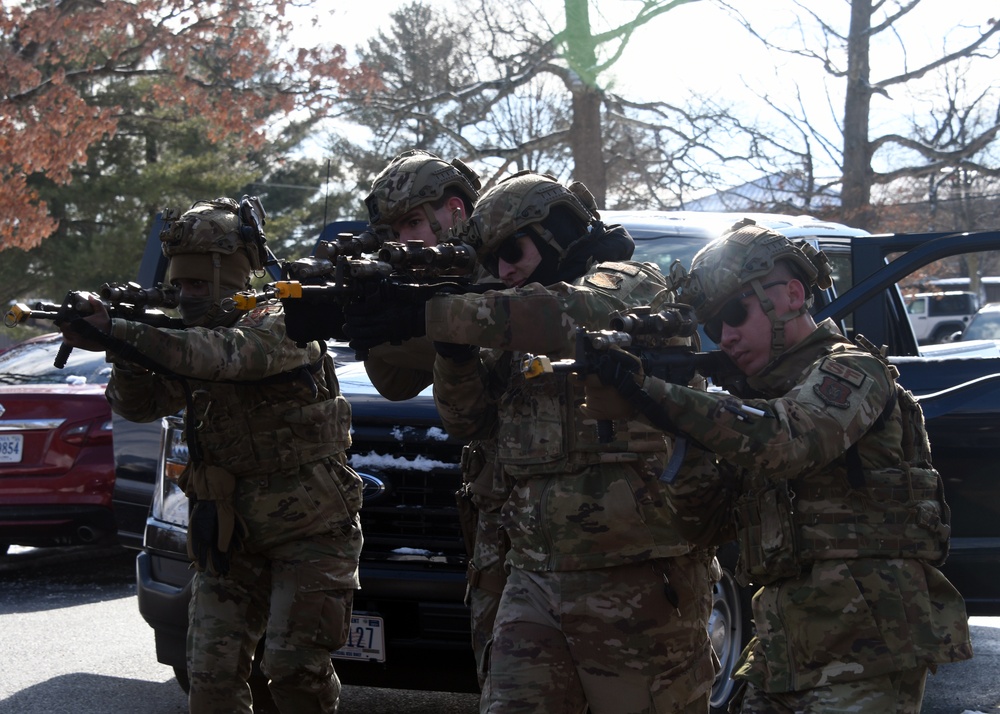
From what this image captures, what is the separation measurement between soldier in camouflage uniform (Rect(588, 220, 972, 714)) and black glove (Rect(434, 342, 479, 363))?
26.0 inches

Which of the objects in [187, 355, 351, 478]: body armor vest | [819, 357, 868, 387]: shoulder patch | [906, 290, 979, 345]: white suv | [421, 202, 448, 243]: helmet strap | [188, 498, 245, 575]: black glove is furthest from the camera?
[906, 290, 979, 345]: white suv

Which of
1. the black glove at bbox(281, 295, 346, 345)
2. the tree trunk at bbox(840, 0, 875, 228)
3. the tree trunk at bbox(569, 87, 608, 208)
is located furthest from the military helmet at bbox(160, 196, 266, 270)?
the tree trunk at bbox(840, 0, 875, 228)

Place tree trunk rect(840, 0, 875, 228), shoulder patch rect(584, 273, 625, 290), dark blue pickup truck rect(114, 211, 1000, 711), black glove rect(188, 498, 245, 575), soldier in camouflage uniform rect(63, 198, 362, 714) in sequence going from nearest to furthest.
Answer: shoulder patch rect(584, 273, 625, 290)
soldier in camouflage uniform rect(63, 198, 362, 714)
black glove rect(188, 498, 245, 575)
dark blue pickup truck rect(114, 211, 1000, 711)
tree trunk rect(840, 0, 875, 228)

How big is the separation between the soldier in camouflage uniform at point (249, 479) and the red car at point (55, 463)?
4.30 m

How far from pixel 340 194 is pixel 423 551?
26.2 meters

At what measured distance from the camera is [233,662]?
13.7 feet

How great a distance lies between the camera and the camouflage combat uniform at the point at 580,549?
123 inches

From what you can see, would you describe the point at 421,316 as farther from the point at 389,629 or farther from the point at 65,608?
the point at 65,608

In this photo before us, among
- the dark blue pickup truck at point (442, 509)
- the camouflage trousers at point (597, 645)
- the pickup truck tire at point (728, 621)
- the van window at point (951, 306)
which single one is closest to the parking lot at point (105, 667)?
the dark blue pickup truck at point (442, 509)

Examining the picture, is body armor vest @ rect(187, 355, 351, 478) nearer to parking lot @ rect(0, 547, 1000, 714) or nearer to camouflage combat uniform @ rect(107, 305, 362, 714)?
camouflage combat uniform @ rect(107, 305, 362, 714)

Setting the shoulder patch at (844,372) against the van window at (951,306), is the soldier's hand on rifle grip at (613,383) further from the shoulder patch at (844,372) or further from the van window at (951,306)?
the van window at (951,306)

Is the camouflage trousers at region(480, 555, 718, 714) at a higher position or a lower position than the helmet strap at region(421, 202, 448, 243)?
lower

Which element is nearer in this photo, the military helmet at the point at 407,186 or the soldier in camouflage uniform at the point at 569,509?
the soldier in camouflage uniform at the point at 569,509

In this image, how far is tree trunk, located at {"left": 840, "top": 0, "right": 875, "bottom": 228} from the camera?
58.8 ft
